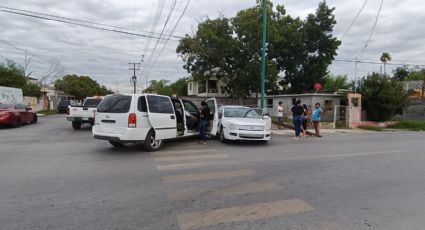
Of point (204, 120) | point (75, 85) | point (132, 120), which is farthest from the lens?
point (75, 85)

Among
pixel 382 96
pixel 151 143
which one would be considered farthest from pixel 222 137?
pixel 382 96

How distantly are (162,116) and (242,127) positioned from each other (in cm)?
324

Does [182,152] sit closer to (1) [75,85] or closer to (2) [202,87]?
(2) [202,87]

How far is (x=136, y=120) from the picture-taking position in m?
10.0

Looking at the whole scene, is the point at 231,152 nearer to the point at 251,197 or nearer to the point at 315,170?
the point at 315,170

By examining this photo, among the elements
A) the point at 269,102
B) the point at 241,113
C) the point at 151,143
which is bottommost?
the point at 151,143

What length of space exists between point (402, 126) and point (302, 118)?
527 inches

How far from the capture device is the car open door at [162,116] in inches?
418

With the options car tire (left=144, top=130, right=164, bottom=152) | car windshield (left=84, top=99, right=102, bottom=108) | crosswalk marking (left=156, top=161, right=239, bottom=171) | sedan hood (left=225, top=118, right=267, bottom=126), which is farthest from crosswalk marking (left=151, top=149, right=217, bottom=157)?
car windshield (left=84, top=99, right=102, bottom=108)

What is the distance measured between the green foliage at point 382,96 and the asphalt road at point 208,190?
50.1 ft

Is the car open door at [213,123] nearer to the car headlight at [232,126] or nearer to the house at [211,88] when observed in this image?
the car headlight at [232,126]

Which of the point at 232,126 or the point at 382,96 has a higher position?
the point at 382,96

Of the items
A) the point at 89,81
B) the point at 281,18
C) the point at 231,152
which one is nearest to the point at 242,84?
the point at 281,18

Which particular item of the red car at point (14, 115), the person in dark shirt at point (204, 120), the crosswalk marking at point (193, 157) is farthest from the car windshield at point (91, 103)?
the crosswalk marking at point (193, 157)
